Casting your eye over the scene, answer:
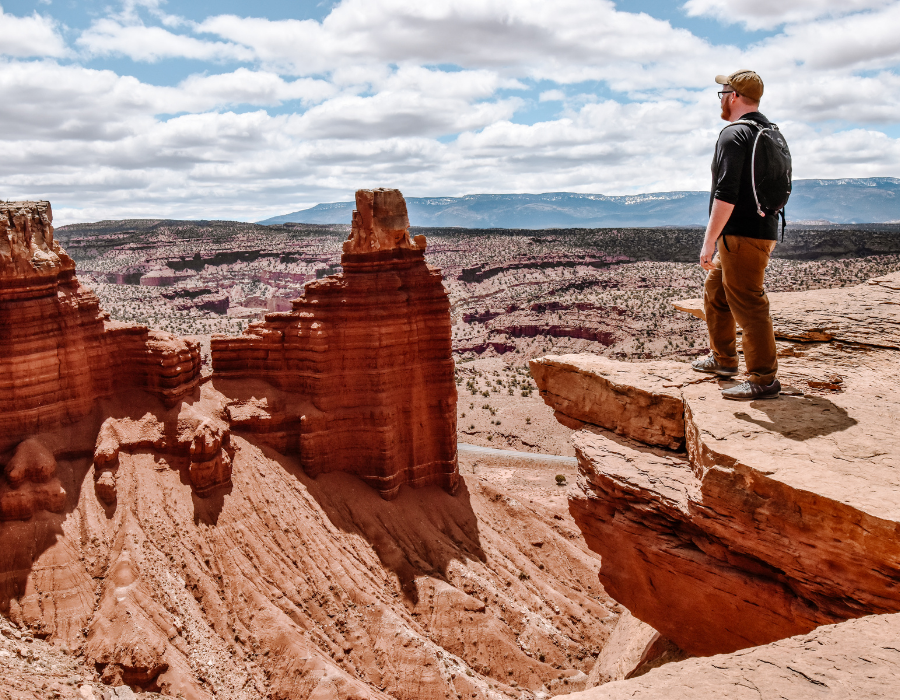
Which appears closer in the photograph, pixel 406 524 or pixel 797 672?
pixel 797 672

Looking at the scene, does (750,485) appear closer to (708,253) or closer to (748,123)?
(708,253)

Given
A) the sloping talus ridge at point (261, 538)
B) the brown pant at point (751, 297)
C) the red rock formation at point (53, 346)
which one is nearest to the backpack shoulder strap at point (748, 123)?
the brown pant at point (751, 297)

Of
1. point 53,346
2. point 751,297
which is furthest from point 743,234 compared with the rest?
point 53,346

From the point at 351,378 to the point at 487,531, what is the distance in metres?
6.79

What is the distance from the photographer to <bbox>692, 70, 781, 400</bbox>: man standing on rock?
718 cm

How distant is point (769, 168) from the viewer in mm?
7164

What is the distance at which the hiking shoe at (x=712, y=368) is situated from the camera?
8633 millimetres

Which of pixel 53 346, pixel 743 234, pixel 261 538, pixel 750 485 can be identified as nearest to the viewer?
pixel 750 485

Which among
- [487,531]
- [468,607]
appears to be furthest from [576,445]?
[487,531]

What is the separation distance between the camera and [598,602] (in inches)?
795

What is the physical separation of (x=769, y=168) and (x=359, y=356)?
14423 millimetres

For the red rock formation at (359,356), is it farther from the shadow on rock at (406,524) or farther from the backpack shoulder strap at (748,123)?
the backpack shoulder strap at (748,123)

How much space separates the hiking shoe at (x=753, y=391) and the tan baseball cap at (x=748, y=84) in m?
3.33

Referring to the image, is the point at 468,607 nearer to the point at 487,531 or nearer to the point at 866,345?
the point at 487,531
